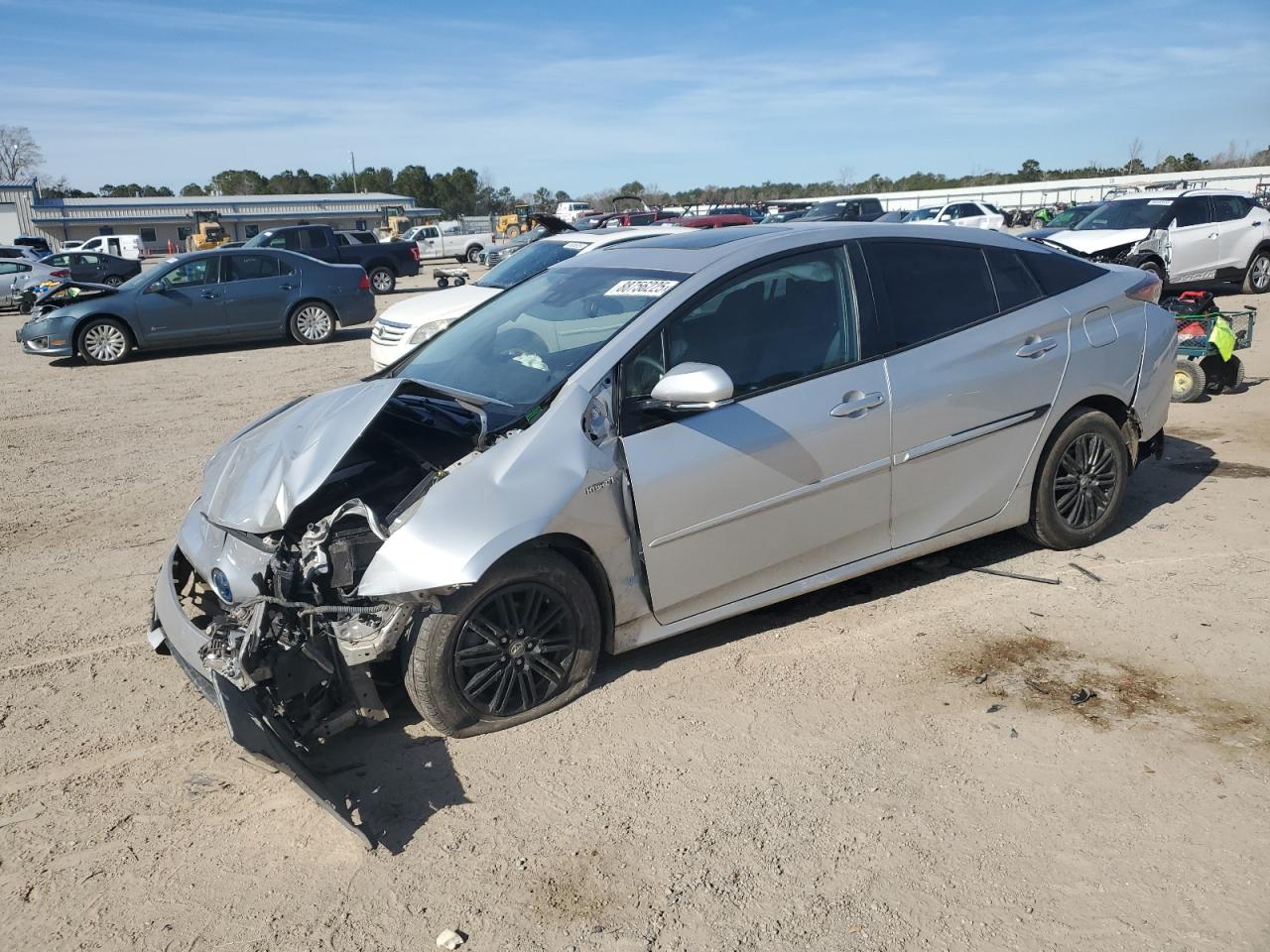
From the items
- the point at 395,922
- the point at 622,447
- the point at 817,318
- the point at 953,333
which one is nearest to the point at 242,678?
the point at 395,922

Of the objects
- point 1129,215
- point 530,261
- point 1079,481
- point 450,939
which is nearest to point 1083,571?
point 1079,481

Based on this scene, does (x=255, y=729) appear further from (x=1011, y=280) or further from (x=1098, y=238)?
(x=1098, y=238)

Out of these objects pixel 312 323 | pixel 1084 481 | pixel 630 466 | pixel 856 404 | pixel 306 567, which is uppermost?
pixel 856 404

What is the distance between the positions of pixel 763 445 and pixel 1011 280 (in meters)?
1.86

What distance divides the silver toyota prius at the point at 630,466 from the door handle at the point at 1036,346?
2 cm

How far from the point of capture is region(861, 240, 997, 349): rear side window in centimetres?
461

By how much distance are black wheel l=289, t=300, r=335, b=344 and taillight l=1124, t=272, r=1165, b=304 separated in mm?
12985

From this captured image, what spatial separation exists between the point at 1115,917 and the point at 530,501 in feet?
7.23

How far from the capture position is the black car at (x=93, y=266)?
82.8 feet

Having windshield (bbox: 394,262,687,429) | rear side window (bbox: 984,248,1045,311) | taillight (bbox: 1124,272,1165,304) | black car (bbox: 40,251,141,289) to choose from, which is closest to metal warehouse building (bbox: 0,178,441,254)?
black car (bbox: 40,251,141,289)

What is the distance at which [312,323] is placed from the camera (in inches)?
627

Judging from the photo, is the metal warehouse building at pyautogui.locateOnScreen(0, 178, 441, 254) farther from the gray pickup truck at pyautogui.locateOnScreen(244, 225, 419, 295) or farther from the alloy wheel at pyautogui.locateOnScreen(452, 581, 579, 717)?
the alloy wheel at pyautogui.locateOnScreen(452, 581, 579, 717)

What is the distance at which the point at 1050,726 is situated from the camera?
380cm

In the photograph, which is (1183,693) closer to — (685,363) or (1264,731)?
(1264,731)
